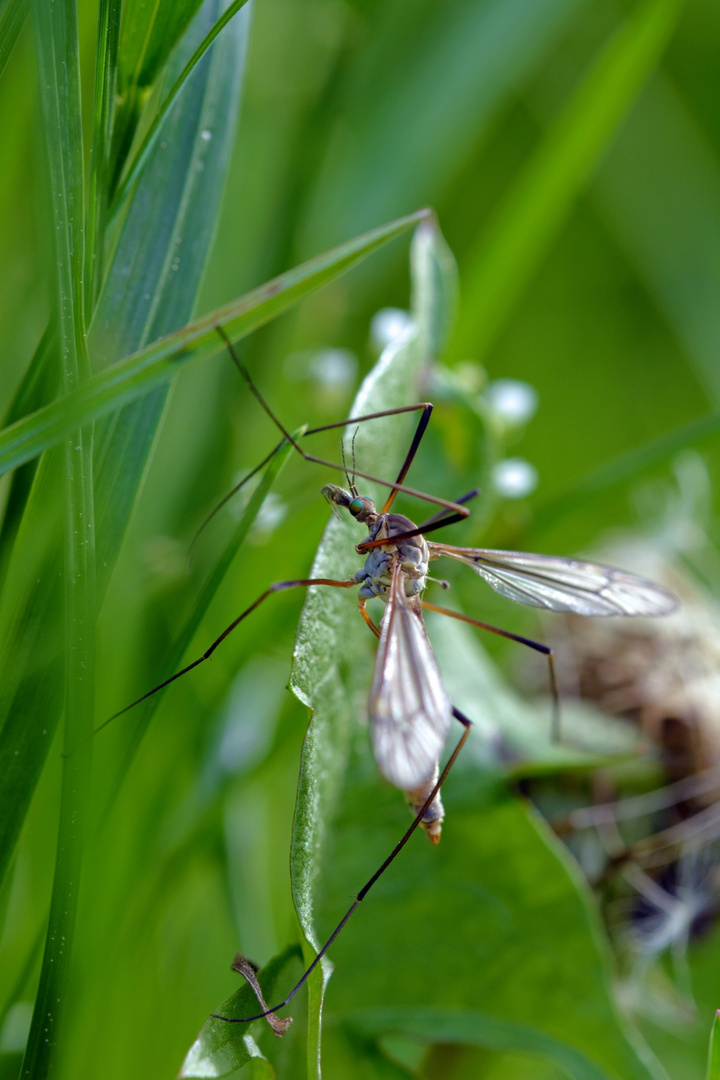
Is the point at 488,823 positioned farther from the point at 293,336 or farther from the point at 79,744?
the point at 293,336

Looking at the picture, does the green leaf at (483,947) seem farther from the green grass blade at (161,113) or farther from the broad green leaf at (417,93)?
the broad green leaf at (417,93)

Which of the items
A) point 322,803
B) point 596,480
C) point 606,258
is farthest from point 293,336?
point 606,258

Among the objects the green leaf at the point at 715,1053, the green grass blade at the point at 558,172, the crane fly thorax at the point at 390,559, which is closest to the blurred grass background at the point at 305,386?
the green grass blade at the point at 558,172

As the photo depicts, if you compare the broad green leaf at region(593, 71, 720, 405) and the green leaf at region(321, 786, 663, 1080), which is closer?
the green leaf at region(321, 786, 663, 1080)

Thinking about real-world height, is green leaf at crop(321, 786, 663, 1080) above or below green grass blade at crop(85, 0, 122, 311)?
below

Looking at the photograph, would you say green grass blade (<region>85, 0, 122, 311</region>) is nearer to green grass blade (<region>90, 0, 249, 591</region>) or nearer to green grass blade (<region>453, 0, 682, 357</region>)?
green grass blade (<region>90, 0, 249, 591</region>)

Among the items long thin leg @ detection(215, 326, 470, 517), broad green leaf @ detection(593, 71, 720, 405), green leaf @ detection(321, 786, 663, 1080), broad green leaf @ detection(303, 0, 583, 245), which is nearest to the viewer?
long thin leg @ detection(215, 326, 470, 517)

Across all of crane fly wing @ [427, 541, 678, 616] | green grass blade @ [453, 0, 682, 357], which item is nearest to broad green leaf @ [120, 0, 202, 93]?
crane fly wing @ [427, 541, 678, 616]
